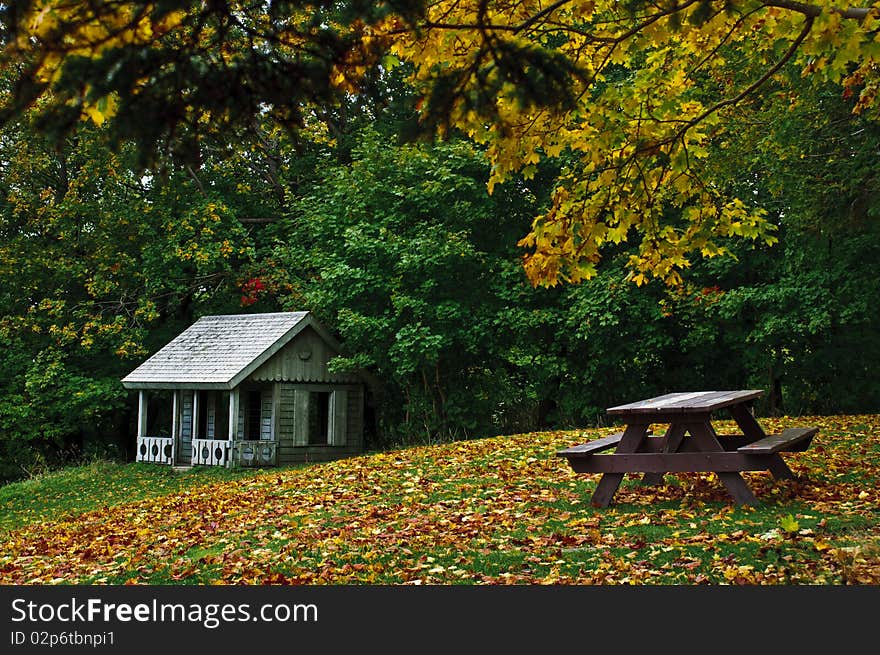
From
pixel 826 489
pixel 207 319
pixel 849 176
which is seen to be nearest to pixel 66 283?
pixel 207 319

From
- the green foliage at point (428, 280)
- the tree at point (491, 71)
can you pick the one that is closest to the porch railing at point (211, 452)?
the green foliage at point (428, 280)

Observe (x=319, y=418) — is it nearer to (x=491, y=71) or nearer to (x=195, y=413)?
(x=195, y=413)

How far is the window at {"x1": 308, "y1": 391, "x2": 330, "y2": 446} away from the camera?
77.2ft

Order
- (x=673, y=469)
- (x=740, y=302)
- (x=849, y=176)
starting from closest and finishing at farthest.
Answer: (x=673, y=469), (x=849, y=176), (x=740, y=302)

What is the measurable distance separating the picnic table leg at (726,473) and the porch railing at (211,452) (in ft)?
A: 48.7

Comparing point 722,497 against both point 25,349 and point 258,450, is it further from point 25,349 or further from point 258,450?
point 25,349

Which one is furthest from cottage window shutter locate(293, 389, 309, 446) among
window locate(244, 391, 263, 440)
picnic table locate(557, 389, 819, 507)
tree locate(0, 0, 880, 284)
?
picnic table locate(557, 389, 819, 507)

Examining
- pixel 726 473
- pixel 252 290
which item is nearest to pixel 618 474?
pixel 726 473

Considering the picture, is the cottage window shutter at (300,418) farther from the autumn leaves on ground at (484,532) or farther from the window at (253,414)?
the autumn leaves on ground at (484,532)

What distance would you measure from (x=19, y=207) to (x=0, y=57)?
75.5ft

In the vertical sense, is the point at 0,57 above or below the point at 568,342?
above

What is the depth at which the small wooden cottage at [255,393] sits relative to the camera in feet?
71.6

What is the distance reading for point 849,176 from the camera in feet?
46.8

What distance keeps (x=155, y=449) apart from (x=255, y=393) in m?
2.86
